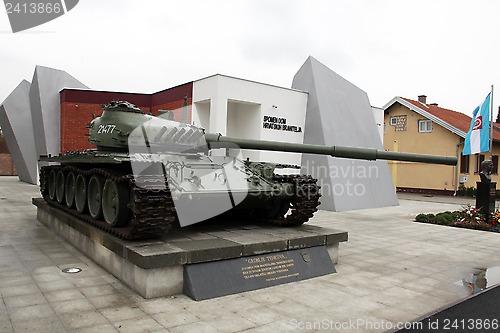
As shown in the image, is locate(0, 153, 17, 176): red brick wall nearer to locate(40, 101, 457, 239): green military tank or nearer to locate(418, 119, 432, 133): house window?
locate(418, 119, 432, 133): house window

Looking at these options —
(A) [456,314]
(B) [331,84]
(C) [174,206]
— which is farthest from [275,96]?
(A) [456,314]

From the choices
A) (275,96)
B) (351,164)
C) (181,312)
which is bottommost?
(181,312)

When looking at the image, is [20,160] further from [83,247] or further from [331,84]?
[83,247]

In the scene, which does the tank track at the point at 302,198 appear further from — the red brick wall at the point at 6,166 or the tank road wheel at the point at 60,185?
the red brick wall at the point at 6,166

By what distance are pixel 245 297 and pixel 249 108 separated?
12.0 metres

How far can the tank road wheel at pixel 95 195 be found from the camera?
6.82 meters

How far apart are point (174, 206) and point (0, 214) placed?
333 inches

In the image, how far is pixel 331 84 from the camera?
17188 mm

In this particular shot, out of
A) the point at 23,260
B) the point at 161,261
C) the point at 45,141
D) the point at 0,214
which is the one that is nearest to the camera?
the point at 161,261

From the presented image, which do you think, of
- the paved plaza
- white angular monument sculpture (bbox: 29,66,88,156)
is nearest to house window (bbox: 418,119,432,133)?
the paved plaza

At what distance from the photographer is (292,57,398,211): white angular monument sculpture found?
15.6m

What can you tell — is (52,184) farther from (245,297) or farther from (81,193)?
(245,297)

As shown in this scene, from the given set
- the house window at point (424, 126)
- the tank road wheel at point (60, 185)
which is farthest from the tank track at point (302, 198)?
the house window at point (424, 126)

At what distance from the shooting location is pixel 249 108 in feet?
54.4
